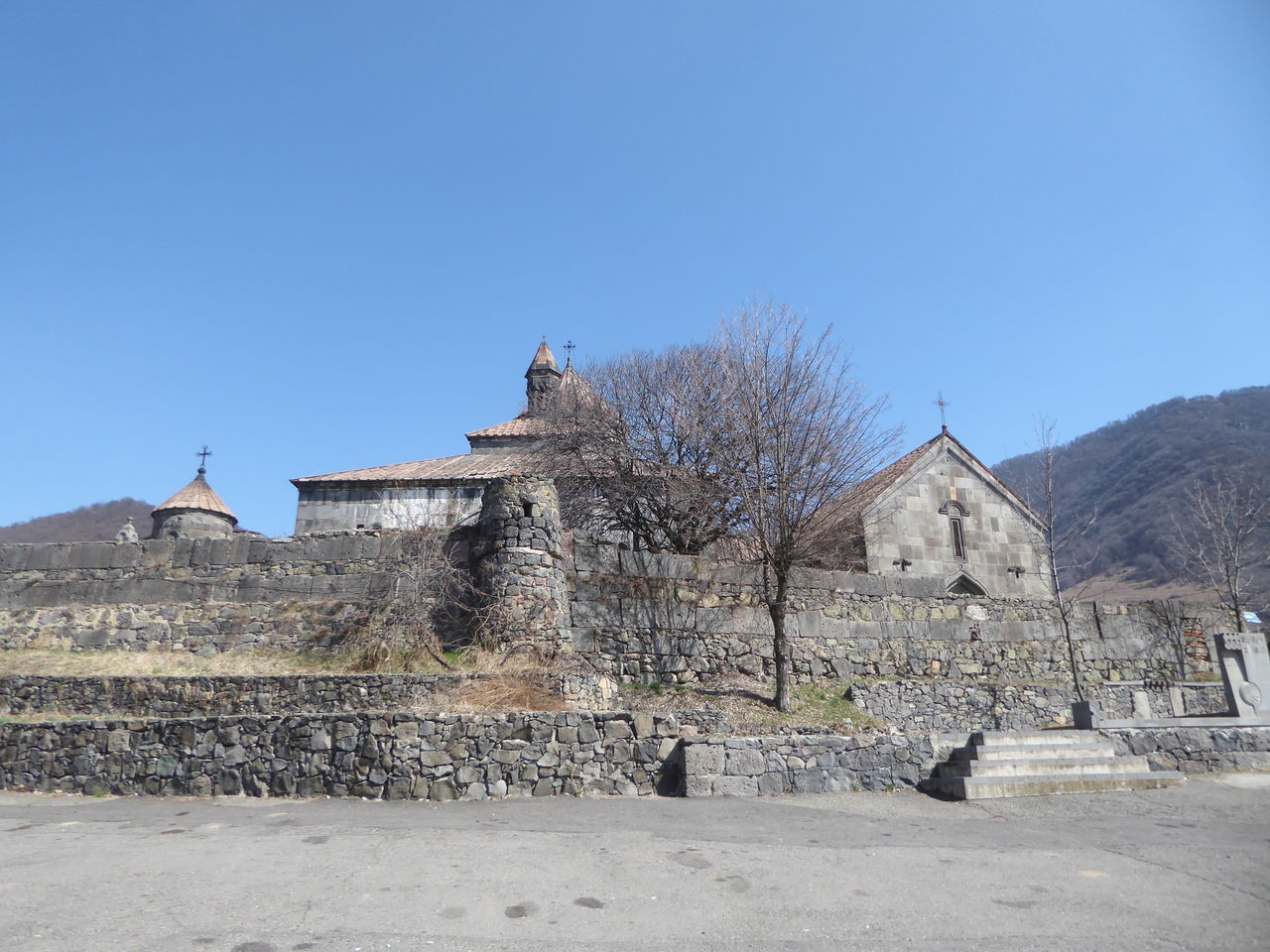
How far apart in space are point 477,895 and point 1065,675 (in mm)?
14227

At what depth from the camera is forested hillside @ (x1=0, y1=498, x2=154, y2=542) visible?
268ft

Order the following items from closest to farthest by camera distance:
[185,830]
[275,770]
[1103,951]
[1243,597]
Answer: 1. [1103,951]
2. [185,830]
3. [275,770]
4. [1243,597]

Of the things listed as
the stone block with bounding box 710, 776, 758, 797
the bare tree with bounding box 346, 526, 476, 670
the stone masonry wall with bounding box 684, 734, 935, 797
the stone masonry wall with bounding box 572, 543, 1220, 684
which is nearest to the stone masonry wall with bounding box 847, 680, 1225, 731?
the stone masonry wall with bounding box 572, 543, 1220, 684

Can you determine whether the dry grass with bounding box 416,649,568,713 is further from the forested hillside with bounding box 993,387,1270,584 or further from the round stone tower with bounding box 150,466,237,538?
A: the forested hillside with bounding box 993,387,1270,584

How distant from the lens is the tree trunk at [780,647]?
1242cm

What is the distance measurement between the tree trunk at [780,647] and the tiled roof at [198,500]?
2574cm

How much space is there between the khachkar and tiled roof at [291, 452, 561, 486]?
1018cm

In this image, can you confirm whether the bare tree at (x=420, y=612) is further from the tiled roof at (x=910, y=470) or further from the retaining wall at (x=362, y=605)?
the tiled roof at (x=910, y=470)

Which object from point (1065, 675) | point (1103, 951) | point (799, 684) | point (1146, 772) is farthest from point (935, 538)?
point (1103, 951)

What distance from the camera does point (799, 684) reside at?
13.5 meters

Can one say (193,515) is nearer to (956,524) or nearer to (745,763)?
(956,524)

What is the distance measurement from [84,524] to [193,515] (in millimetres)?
70193

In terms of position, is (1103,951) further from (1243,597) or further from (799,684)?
(1243,597)

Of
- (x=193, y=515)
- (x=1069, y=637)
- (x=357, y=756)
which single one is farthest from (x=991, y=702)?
(x=193, y=515)
